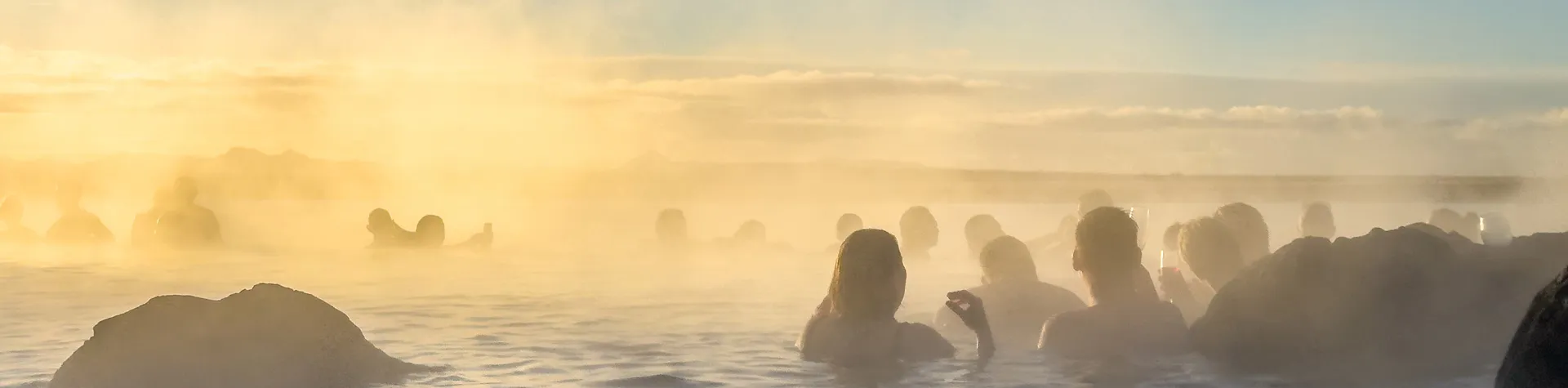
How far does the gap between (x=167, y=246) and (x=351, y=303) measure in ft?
66.8

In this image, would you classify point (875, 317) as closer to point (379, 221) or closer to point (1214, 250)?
point (1214, 250)

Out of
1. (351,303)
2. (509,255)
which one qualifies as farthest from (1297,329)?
(509,255)

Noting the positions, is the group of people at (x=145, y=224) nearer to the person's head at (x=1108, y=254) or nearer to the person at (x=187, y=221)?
the person at (x=187, y=221)

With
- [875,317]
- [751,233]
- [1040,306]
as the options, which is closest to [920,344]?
[875,317]

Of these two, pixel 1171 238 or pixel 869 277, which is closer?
pixel 869 277

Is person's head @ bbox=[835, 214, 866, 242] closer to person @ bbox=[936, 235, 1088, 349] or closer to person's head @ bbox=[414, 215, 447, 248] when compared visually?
person's head @ bbox=[414, 215, 447, 248]

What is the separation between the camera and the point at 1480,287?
1308cm

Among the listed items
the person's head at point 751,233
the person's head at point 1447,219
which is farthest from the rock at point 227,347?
the person's head at point 751,233

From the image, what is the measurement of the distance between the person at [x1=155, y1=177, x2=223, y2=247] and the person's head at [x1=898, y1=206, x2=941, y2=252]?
23607 mm

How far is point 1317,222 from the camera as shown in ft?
78.0

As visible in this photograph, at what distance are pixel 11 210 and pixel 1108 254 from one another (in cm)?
4646

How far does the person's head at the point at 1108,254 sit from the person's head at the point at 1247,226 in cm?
528

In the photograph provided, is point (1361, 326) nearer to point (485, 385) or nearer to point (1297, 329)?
point (1297, 329)

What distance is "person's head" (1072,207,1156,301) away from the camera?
43.7 ft
